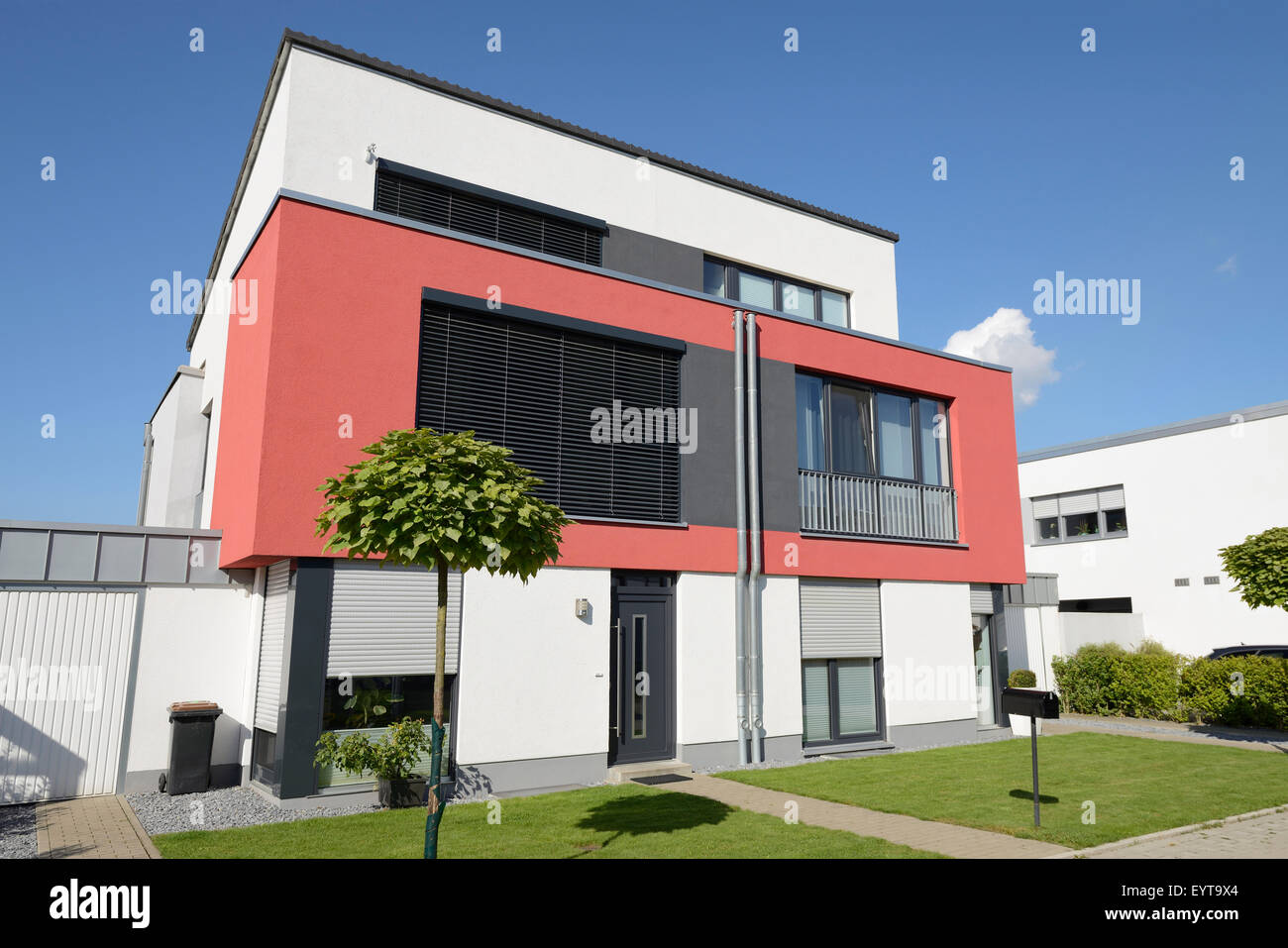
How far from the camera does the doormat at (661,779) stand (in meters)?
10.7

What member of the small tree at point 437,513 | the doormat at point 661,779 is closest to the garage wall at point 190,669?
the doormat at point 661,779

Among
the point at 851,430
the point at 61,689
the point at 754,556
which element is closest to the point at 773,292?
the point at 851,430

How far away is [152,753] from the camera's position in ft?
33.3

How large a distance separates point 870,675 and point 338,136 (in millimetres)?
12193

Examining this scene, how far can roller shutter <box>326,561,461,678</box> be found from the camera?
9414 millimetres

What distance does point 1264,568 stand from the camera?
12734 mm

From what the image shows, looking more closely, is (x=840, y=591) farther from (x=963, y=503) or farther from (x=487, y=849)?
(x=487, y=849)

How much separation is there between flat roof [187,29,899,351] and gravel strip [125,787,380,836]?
1029cm

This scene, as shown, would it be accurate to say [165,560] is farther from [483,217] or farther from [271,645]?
[483,217]

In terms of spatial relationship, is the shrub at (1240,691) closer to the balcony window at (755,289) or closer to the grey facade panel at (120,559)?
the balcony window at (755,289)

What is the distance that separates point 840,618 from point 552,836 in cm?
756

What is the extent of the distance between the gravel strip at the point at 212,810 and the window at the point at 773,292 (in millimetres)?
10958

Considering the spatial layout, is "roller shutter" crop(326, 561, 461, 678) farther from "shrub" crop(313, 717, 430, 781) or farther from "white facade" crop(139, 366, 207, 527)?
"white facade" crop(139, 366, 207, 527)
